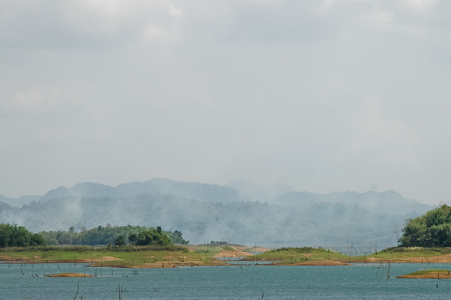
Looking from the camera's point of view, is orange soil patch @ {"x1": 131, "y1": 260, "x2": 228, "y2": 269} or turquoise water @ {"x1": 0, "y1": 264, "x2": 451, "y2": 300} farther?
orange soil patch @ {"x1": 131, "y1": 260, "x2": 228, "y2": 269}

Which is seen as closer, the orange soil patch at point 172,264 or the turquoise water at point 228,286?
the turquoise water at point 228,286

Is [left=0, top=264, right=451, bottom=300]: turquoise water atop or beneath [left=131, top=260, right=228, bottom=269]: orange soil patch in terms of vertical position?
beneath

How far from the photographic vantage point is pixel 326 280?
147m

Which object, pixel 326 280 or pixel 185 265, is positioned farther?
pixel 185 265

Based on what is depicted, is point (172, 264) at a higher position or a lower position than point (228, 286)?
higher

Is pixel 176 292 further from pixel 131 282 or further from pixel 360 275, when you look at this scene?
pixel 360 275

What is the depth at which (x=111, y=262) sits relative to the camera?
19150 cm

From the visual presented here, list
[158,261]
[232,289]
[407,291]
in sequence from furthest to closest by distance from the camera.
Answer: [158,261], [232,289], [407,291]

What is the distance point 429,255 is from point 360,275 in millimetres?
40807

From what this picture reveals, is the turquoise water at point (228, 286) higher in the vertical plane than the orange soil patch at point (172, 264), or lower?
lower

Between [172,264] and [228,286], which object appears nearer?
[228,286]

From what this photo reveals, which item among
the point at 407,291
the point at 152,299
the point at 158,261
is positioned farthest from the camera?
the point at 158,261

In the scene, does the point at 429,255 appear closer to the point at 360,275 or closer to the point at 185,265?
the point at 360,275

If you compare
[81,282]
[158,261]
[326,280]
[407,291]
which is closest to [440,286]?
[407,291]
